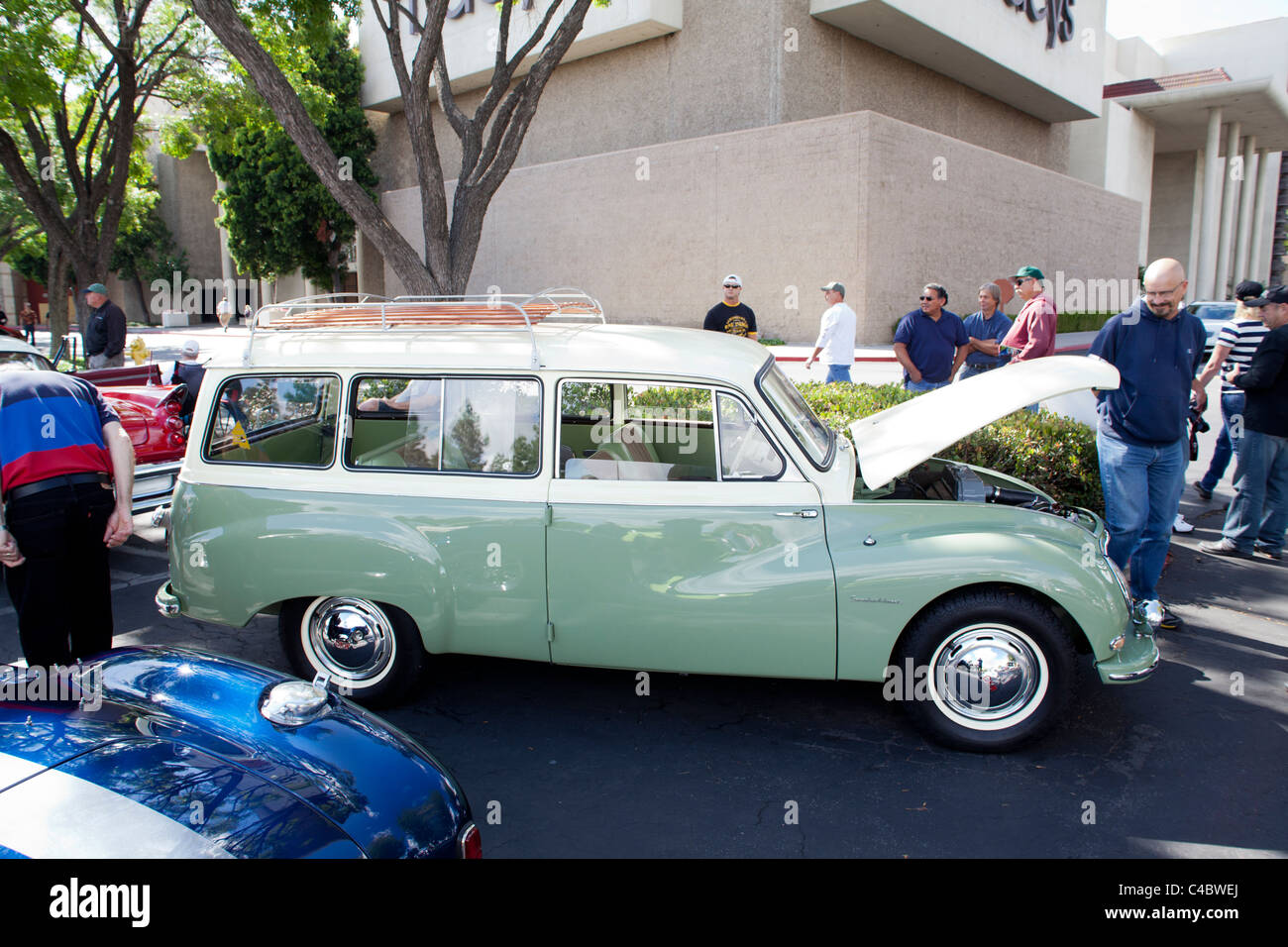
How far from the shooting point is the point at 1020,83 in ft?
84.6

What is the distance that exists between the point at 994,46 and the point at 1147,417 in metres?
23.1

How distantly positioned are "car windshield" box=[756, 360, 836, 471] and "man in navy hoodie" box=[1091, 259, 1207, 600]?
177 centimetres

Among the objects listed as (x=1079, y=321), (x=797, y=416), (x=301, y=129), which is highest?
(x=301, y=129)

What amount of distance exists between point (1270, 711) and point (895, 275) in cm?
1671

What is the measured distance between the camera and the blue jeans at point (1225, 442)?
7559mm

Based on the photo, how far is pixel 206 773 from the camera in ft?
6.98

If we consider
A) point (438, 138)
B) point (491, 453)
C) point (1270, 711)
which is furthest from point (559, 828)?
point (438, 138)

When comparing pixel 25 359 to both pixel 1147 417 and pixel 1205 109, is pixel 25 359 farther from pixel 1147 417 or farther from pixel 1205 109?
pixel 1205 109

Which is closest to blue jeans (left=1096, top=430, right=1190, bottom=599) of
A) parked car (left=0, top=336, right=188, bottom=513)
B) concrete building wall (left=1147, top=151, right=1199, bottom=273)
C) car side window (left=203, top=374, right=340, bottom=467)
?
car side window (left=203, top=374, right=340, bottom=467)

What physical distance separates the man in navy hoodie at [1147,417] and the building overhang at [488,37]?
16492 millimetres

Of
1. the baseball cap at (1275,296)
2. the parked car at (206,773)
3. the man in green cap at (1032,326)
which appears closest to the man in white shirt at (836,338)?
the man in green cap at (1032,326)

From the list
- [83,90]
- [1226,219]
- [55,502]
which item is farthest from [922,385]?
[1226,219]

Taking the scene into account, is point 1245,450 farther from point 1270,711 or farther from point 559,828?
point 559,828

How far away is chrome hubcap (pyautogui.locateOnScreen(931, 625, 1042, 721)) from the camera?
3.70 meters
